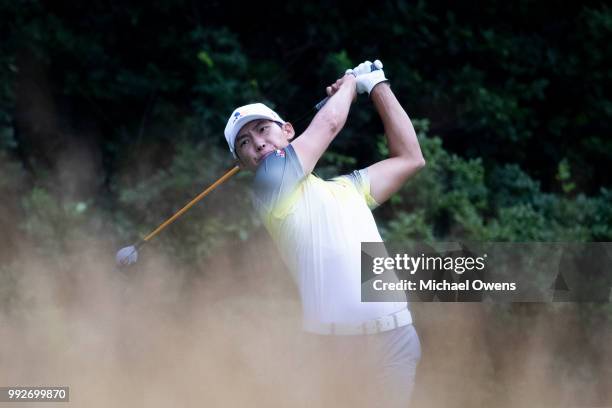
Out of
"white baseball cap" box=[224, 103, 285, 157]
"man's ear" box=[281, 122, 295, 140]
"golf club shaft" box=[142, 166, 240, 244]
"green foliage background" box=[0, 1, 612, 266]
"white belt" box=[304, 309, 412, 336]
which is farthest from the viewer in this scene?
"green foliage background" box=[0, 1, 612, 266]

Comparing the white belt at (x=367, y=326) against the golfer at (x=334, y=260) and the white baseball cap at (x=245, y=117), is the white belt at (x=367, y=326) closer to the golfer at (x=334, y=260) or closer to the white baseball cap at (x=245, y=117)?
the golfer at (x=334, y=260)

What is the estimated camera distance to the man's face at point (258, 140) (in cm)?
341

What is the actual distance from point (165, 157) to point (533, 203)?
3.05m

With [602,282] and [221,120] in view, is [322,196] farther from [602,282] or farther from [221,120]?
[221,120]

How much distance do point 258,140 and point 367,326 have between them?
82 centimetres

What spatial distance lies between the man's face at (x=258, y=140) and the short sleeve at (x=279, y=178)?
0.48ft

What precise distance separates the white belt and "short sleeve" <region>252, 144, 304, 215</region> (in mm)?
456

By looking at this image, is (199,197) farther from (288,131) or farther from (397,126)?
(397,126)

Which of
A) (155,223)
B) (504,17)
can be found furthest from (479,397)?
(504,17)

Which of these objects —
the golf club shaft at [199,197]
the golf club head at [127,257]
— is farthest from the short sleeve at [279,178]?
the golf club head at [127,257]

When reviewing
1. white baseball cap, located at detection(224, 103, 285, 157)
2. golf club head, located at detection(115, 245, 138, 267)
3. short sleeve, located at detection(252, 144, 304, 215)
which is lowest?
short sleeve, located at detection(252, 144, 304, 215)

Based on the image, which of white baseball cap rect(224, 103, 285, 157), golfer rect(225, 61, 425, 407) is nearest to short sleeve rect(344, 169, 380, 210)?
golfer rect(225, 61, 425, 407)

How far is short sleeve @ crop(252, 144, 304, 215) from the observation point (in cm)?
318

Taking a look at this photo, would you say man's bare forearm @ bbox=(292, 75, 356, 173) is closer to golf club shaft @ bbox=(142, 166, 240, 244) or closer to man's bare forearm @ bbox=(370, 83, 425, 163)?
man's bare forearm @ bbox=(370, 83, 425, 163)
